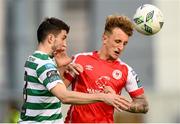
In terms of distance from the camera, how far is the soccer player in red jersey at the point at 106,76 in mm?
12219

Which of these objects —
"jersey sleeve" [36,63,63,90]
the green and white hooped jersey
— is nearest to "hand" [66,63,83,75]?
the green and white hooped jersey

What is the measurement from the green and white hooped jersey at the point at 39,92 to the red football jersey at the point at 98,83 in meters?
0.69

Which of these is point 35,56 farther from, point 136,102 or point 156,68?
point 156,68

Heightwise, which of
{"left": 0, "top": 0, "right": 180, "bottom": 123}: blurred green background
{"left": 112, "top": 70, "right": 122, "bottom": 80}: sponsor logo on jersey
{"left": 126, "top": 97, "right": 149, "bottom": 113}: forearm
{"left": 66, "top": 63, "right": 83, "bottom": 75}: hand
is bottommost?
{"left": 0, "top": 0, "right": 180, "bottom": 123}: blurred green background

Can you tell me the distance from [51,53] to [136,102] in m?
1.37

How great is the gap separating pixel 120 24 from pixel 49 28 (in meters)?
1.16

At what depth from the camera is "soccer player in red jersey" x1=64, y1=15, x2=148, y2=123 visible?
40.1 ft

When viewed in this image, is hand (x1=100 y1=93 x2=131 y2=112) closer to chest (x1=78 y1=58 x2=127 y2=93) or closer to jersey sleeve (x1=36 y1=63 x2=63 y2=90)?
jersey sleeve (x1=36 y1=63 x2=63 y2=90)

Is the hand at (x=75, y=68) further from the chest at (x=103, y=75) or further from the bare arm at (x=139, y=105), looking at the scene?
the bare arm at (x=139, y=105)

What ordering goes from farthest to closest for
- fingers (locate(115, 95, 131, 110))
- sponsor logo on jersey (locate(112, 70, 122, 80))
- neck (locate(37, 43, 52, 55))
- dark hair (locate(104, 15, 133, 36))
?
sponsor logo on jersey (locate(112, 70, 122, 80)) < dark hair (locate(104, 15, 133, 36)) < neck (locate(37, 43, 52, 55)) < fingers (locate(115, 95, 131, 110))

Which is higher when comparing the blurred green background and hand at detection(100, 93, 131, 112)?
hand at detection(100, 93, 131, 112)

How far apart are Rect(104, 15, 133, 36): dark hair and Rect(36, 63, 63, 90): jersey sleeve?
1.34 metres

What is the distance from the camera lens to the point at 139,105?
39.2ft

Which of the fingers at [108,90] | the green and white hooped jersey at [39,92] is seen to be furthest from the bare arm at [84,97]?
the fingers at [108,90]
